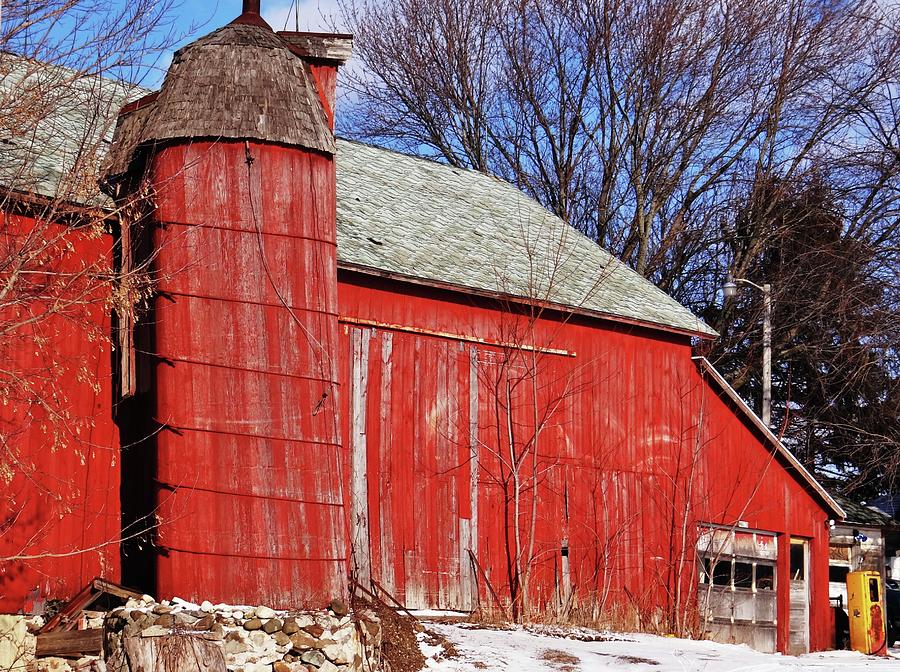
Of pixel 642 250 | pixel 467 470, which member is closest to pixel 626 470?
pixel 467 470

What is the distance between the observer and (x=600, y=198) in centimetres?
3103

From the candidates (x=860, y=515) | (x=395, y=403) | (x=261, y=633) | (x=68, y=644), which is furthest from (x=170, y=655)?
(x=860, y=515)

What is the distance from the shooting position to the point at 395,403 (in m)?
14.4

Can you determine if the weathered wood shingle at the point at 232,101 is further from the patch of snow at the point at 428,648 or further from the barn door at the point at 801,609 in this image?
the barn door at the point at 801,609

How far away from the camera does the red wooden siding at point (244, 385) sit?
11.0 meters

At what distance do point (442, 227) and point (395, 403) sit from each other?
3.54 metres

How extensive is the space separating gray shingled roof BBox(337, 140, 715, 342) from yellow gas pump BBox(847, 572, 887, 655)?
5.86 metres

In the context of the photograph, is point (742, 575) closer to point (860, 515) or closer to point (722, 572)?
point (722, 572)

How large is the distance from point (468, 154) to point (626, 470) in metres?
17.4

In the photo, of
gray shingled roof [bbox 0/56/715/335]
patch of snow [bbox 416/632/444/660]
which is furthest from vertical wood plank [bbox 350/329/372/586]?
patch of snow [bbox 416/632/444/660]

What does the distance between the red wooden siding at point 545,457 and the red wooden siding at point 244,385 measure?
2181mm

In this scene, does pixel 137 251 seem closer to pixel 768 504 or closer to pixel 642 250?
pixel 768 504

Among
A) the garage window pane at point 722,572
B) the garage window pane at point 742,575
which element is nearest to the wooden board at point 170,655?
the garage window pane at point 742,575

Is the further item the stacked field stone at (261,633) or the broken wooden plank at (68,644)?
the broken wooden plank at (68,644)
